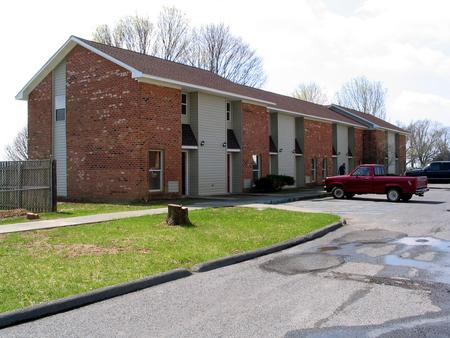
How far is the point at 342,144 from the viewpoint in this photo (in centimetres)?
4178

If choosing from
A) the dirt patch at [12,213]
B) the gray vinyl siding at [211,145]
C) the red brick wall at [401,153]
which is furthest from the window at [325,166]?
the dirt patch at [12,213]

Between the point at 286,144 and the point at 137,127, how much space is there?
572 inches

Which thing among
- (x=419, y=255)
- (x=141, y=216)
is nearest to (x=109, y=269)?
(x=419, y=255)

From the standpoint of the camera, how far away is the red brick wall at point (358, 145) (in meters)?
43.5

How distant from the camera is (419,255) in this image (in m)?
9.25

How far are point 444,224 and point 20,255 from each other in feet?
35.8

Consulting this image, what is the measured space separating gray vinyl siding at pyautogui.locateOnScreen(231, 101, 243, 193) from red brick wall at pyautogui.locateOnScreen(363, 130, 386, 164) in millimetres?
21672

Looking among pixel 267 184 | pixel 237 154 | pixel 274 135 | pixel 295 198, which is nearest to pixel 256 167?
pixel 267 184

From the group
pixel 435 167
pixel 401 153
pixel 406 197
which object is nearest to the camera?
pixel 406 197

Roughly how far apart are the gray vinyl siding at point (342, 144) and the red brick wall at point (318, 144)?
1903mm

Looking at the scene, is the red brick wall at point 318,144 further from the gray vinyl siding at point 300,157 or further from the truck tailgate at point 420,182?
the truck tailgate at point 420,182

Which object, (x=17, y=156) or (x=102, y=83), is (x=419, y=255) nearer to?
(x=102, y=83)

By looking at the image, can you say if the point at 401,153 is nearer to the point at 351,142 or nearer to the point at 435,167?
the point at 435,167

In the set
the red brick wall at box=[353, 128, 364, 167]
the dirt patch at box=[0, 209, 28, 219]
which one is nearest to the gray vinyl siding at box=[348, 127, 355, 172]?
the red brick wall at box=[353, 128, 364, 167]
